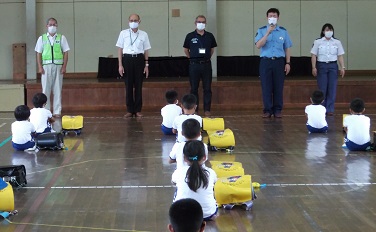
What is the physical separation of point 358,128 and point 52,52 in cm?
688

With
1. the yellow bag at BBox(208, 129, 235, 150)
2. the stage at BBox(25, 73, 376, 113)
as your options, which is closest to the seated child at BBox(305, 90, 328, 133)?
the yellow bag at BBox(208, 129, 235, 150)

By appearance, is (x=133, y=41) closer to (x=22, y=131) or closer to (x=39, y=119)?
(x=39, y=119)

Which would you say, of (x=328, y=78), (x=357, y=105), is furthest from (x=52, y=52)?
(x=357, y=105)

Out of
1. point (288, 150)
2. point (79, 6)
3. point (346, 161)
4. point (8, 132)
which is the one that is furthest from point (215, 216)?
point (79, 6)

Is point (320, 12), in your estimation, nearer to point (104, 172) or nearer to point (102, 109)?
point (102, 109)

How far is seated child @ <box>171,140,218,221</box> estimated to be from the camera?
18.9 feet

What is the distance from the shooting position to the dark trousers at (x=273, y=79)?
13.8 m

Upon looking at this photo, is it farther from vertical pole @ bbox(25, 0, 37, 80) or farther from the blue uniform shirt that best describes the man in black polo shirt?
vertical pole @ bbox(25, 0, 37, 80)

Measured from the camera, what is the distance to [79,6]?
2011cm

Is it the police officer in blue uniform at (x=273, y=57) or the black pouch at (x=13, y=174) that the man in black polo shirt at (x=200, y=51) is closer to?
the police officer in blue uniform at (x=273, y=57)

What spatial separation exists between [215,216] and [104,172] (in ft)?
8.85

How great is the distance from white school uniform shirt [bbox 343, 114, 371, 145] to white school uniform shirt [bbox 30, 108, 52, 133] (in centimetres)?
444

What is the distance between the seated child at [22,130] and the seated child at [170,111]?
90.5 inches

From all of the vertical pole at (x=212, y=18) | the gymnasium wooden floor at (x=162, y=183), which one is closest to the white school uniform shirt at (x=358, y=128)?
the gymnasium wooden floor at (x=162, y=183)
